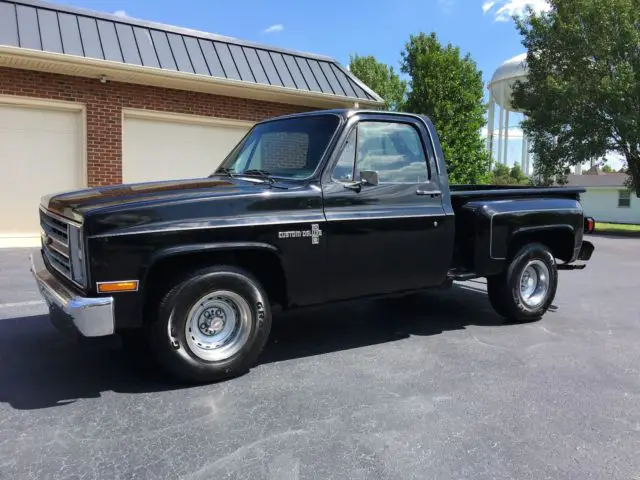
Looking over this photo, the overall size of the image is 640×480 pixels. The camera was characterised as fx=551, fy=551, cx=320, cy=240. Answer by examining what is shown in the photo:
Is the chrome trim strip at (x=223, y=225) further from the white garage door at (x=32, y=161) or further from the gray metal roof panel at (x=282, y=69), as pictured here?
the gray metal roof panel at (x=282, y=69)

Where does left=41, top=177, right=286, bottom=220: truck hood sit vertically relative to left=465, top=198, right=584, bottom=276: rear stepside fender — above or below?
above

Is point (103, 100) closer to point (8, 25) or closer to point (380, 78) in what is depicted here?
point (8, 25)

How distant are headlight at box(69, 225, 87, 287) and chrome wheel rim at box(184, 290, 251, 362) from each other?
2.45 ft

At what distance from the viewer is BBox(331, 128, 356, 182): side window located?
4395 millimetres

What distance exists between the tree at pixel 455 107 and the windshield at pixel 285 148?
1360 centimetres

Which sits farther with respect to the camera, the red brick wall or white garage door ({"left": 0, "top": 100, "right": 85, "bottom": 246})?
white garage door ({"left": 0, "top": 100, "right": 85, "bottom": 246})

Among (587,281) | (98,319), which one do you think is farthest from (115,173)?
(587,281)

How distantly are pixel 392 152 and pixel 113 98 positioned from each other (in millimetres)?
7489

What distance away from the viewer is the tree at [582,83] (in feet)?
65.8

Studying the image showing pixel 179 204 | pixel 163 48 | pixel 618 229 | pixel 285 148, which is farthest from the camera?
pixel 618 229

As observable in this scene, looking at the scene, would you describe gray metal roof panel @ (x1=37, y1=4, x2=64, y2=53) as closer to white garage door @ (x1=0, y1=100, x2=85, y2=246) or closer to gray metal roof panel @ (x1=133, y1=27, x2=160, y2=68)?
white garage door @ (x1=0, y1=100, x2=85, y2=246)

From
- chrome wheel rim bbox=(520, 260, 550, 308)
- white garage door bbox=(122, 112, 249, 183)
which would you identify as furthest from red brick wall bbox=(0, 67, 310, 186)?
chrome wheel rim bbox=(520, 260, 550, 308)

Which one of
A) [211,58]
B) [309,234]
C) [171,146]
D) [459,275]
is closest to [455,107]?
[211,58]

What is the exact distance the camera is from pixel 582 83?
69.9 ft
